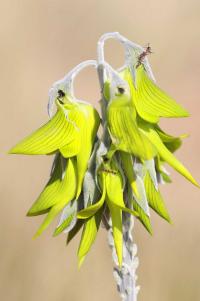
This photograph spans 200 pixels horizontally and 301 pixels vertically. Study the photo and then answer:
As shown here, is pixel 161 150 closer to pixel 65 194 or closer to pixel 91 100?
pixel 65 194

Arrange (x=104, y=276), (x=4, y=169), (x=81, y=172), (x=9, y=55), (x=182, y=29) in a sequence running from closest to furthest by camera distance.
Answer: (x=81, y=172) → (x=104, y=276) → (x=4, y=169) → (x=9, y=55) → (x=182, y=29)

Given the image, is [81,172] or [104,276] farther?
[104,276]

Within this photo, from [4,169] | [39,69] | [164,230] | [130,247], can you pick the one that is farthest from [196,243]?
[130,247]

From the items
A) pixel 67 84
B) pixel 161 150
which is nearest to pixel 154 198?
pixel 161 150

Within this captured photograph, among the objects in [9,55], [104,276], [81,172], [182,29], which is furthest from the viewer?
[182,29]

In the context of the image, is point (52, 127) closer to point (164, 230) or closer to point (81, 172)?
point (81, 172)

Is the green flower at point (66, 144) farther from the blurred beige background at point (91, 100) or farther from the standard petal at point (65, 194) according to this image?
the blurred beige background at point (91, 100)

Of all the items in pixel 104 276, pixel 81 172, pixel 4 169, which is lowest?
pixel 104 276
